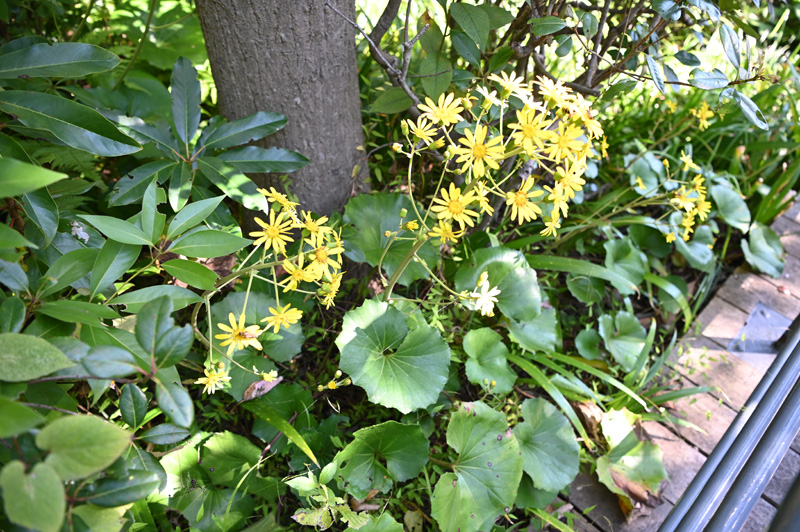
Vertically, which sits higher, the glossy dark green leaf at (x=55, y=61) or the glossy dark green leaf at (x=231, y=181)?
the glossy dark green leaf at (x=55, y=61)

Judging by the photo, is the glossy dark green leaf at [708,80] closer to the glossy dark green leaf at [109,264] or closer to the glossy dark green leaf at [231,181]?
the glossy dark green leaf at [231,181]

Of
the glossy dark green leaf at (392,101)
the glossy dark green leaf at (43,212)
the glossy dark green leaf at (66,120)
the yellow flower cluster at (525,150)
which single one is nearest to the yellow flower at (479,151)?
the yellow flower cluster at (525,150)

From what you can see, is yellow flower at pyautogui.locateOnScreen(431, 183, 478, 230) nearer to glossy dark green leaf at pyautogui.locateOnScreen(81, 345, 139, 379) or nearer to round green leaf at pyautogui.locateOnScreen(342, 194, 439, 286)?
round green leaf at pyautogui.locateOnScreen(342, 194, 439, 286)

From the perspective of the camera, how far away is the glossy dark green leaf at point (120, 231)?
3.09 ft

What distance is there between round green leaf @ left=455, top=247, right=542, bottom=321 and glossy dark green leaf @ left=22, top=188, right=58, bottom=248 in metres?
1.03

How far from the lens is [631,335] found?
1.89 metres

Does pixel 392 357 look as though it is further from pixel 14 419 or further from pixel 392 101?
pixel 14 419

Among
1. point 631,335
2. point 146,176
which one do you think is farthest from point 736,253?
point 146,176

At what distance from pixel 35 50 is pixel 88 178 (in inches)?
18.6

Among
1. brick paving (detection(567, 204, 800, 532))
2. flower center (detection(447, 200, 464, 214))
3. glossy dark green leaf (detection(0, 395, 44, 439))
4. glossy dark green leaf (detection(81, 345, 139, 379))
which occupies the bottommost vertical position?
brick paving (detection(567, 204, 800, 532))

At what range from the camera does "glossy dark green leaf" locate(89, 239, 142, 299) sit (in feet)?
3.22

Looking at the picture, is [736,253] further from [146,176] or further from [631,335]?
[146,176]

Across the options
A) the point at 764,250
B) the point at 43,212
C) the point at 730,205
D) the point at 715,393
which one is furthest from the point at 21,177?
the point at 764,250

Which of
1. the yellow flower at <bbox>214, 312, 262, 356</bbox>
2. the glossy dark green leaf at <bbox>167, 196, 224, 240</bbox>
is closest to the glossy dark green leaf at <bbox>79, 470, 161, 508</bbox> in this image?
the yellow flower at <bbox>214, 312, 262, 356</bbox>
